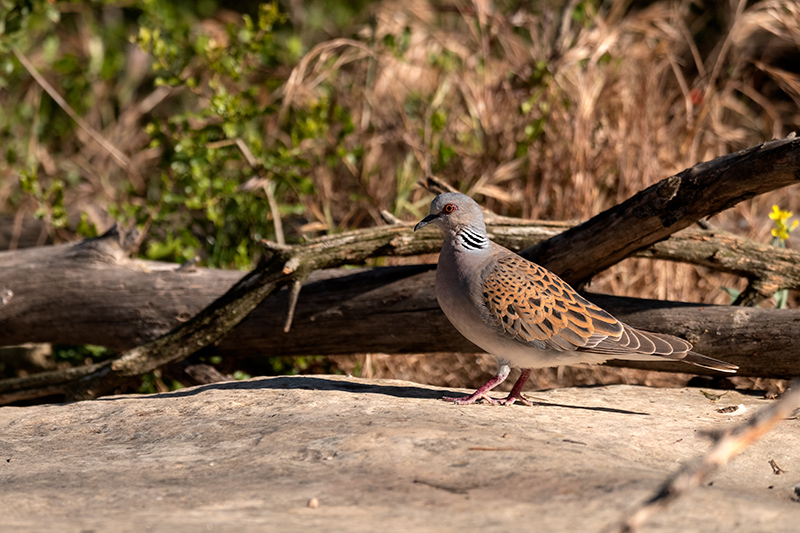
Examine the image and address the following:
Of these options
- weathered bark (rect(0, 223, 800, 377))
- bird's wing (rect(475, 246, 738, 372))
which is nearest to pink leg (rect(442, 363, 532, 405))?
bird's wing (rect(475, 246, 738, 372))

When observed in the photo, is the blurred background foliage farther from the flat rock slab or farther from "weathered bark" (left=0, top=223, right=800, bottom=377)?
the flat rock slab

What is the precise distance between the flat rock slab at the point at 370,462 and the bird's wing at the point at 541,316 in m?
0.34

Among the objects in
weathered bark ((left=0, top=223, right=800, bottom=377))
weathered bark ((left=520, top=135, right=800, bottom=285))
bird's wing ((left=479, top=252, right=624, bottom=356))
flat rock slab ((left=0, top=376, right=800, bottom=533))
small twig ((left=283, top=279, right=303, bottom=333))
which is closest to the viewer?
flat rock slab ((left=0, top=376, right=800, bottom=533))

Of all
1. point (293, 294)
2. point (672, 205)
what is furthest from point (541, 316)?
point (293, 294)

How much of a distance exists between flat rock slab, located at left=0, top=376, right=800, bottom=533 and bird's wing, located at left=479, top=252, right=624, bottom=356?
34cm

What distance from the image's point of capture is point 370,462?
9.41ft

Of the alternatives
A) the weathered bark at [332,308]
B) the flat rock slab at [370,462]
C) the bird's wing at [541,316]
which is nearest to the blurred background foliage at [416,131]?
the weathered bark at [332,308]

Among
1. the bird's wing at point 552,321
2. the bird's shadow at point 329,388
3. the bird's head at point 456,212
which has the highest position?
the bird's head at point 456,212

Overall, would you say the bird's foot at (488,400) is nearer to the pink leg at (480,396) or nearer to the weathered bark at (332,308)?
the pink leg at (480,396)

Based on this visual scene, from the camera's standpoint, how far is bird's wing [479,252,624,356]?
3740mm

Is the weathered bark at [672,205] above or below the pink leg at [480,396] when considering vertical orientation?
above

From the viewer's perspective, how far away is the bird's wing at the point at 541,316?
3.74 m

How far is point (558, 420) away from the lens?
356cm

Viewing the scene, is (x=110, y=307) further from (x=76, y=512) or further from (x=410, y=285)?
(x=76, y=512)
